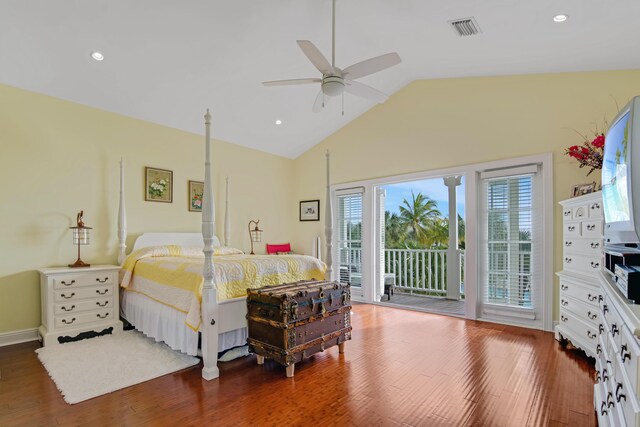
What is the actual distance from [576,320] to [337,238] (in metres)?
3.73

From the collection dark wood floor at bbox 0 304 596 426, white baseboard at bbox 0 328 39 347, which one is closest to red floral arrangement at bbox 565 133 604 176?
dark wood floor at bbox 0 304 596 426

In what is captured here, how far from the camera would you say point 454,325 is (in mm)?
4277

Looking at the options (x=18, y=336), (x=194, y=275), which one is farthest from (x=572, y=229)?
(x=18, y=336)

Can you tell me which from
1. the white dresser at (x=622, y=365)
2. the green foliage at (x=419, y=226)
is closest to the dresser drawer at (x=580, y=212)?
the white dresser at (x=622, y=365)

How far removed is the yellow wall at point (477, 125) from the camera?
3.80 meters

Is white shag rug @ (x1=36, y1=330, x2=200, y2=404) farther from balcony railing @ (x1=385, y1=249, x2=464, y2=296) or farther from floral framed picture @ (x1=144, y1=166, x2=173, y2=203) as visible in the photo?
balcony railing @ (x1=385, y1=249, x2=464, y2=296)

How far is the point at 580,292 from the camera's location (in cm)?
310

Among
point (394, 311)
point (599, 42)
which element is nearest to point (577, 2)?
point (599, 42)

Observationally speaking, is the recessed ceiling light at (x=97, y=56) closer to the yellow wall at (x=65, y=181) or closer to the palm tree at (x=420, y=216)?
the yellow wall at (x=65, y=181)

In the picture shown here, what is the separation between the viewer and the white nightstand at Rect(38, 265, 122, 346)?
136 inches

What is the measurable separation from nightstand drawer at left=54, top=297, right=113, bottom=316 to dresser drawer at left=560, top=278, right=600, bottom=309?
4896 millimetres

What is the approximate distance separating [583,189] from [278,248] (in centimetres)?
470

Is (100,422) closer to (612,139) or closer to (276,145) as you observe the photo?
(612,139)

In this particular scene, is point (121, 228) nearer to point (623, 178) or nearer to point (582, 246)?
point (623, 178)
